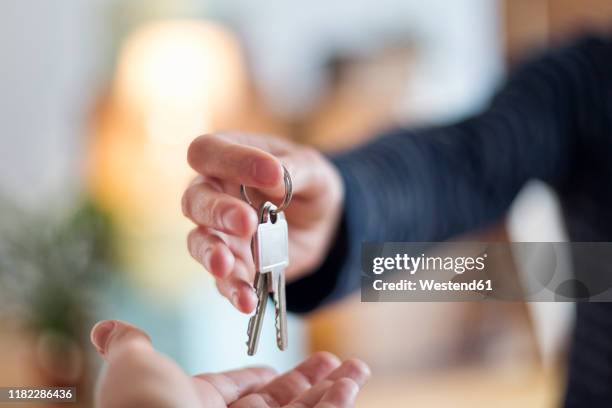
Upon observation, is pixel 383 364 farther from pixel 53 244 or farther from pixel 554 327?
pixel 53 244

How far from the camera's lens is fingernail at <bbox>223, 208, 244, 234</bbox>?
322mm

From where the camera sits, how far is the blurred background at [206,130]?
124cm

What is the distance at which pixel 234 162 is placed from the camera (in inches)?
13.6

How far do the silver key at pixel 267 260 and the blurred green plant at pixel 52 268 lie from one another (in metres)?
0.61

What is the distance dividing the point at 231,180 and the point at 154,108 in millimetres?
935

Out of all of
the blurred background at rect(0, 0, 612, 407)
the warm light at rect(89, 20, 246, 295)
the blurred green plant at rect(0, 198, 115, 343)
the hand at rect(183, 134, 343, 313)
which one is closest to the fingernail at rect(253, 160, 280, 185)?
the hand at rect(183, 134, 343, 313)

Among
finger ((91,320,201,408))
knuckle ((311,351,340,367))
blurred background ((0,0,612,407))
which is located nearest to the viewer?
finger ((91,320,201,408))

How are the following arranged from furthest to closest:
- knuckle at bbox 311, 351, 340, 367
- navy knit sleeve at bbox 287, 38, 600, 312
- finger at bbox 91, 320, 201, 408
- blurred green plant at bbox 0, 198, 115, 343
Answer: blurred green plant at bbox 0, 198, 115, 343, navy knit sleeve at bbox 287, 38, 600, 312, knuckle at bbox 311, 351, 340, 367, finger at bbox 91, 320, 201, 408

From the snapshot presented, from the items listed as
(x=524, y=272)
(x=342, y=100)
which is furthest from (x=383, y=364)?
(x=524, y=272)

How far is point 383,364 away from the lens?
4.26 feet

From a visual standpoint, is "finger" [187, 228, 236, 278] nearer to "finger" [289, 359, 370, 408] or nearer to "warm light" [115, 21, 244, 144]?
"finger" [289, 359, 370, 408]

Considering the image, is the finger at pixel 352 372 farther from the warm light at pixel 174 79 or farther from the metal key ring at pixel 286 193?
the warm light at pixel 174 79

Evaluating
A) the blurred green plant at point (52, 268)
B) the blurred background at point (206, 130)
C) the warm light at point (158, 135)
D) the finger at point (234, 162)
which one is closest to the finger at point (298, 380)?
the finger at point (234, 162)

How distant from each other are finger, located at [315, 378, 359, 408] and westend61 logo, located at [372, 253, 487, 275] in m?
0.10
